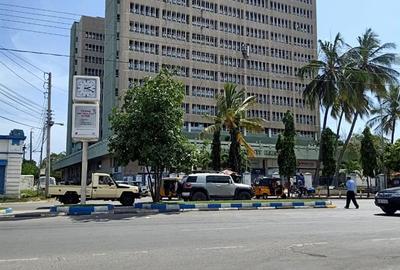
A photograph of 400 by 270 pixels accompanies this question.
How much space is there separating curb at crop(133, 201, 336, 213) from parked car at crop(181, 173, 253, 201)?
13.2ft

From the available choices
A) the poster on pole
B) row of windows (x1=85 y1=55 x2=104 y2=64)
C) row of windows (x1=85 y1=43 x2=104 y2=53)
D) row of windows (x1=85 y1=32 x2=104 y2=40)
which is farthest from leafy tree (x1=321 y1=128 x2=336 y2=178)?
row of windows (x1=85 y1=32 x2=104 y2=40)

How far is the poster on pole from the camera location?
2362cm

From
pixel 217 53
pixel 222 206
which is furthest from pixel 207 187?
pixel 217 53

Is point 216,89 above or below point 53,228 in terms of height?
above

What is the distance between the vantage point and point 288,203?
25.9 meters

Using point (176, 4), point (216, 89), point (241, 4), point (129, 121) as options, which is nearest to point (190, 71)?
point (216, 89)

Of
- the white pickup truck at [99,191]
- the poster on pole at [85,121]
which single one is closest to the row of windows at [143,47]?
the white pickup truck at [99,191]

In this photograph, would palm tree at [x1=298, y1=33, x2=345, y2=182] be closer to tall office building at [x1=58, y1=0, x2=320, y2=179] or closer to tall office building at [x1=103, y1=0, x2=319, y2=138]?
tall office building at [x1=58, y1=0, x2=320, y2=179]

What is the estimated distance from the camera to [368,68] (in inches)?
1989

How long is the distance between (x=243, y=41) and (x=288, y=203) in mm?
73945

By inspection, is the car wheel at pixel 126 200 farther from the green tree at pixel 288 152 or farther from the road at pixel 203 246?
the green tree at pixel 288 152

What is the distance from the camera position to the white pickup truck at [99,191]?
28.9 meters

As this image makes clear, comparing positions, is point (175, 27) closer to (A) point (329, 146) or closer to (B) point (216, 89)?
(B) point (216, 89)

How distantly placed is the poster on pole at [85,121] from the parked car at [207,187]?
7415mm
